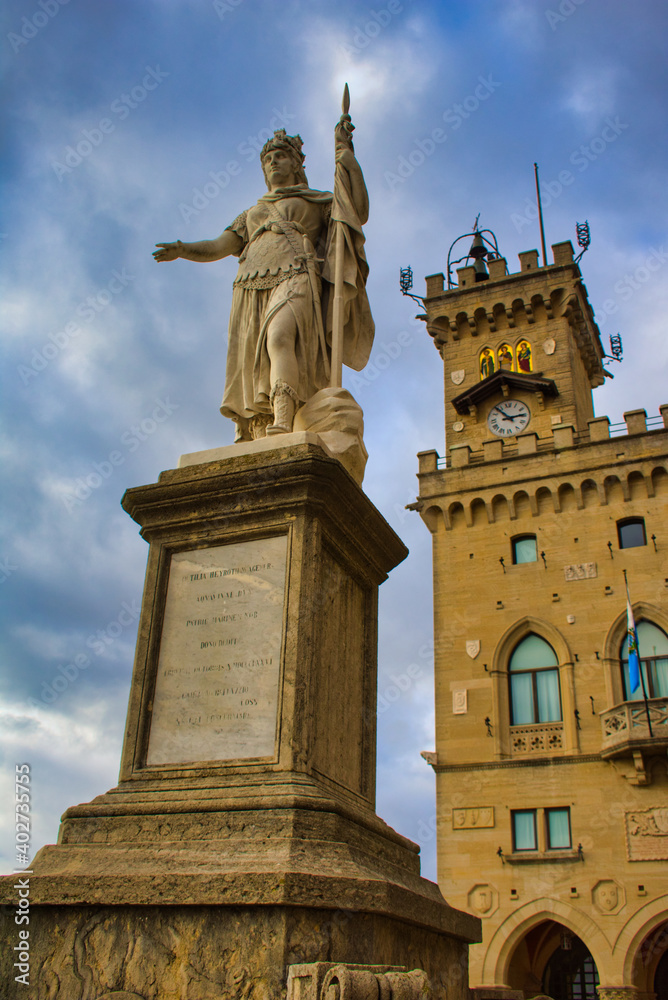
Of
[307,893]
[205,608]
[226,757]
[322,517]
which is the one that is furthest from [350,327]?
[307,893]

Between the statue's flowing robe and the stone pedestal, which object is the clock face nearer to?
the statue's flowing robe

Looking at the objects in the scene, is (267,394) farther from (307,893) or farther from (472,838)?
(472,838)

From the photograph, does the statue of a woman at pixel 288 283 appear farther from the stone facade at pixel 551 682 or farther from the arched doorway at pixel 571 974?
the arched doorway at pixel 571 974

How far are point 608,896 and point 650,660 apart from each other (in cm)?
631

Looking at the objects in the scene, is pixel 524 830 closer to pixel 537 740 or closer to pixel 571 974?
pixel 537 740

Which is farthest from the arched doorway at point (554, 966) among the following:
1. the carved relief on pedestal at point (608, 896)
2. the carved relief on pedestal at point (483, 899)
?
the carved relief on pedestal at point (608, 896)

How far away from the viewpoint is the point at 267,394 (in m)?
5.81

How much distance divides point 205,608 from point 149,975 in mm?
1890

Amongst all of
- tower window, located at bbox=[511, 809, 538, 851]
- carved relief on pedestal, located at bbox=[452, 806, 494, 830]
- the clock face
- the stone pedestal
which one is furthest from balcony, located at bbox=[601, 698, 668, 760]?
the stone pedestal

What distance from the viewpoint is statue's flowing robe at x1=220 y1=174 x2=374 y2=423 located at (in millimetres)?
5914

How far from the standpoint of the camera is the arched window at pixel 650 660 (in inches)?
962

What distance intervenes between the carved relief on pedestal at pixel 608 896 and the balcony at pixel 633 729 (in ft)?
10.2

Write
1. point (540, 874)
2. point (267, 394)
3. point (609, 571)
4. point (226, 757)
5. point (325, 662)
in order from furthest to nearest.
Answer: point (609, 571) → point (540, 874) → point (267, 394) → point (325, 662) → point (226, 757)

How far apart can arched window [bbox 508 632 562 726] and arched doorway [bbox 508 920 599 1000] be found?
5471mm
